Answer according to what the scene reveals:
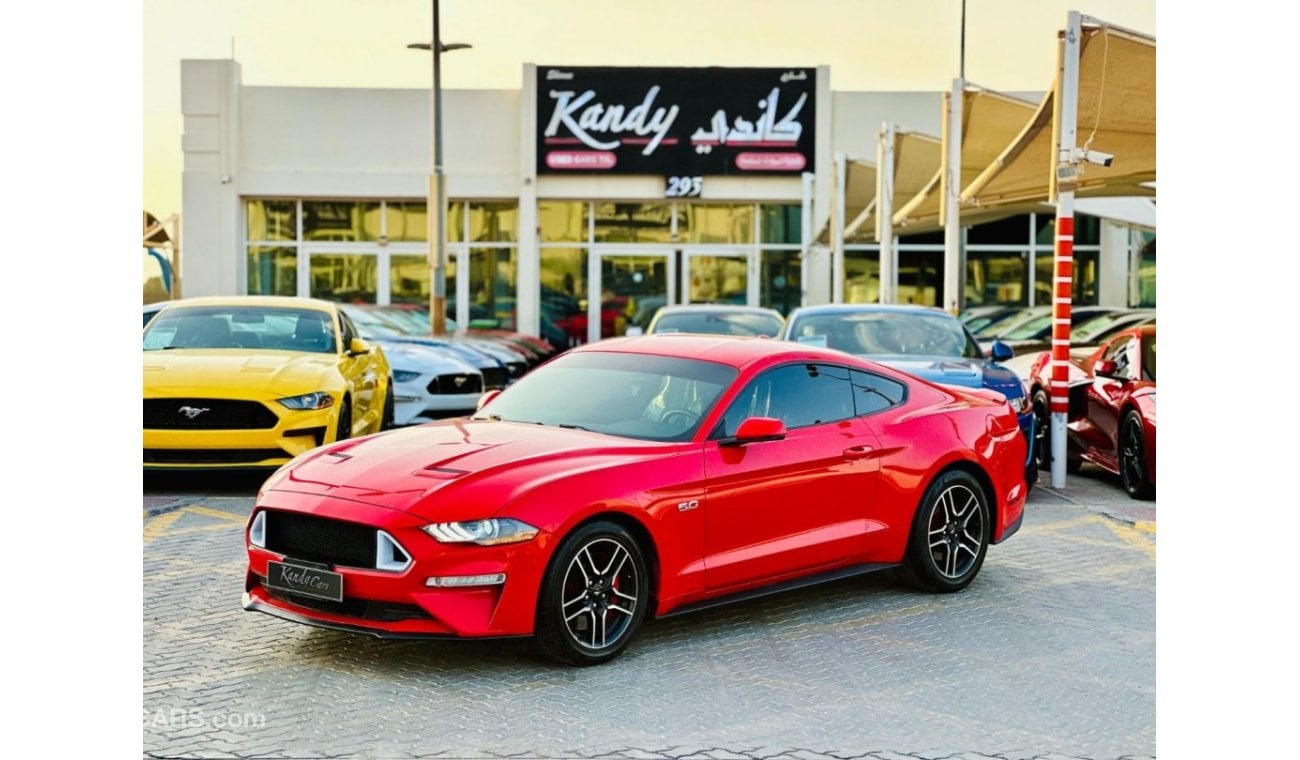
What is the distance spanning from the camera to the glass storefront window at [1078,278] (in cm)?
3828

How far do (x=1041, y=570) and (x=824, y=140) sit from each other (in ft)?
91.3

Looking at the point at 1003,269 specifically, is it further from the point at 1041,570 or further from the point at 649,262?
the point at 1041,570

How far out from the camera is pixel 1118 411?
13.3 meters

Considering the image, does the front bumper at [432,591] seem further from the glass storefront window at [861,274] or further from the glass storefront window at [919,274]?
the glass storefront window at [861,274]

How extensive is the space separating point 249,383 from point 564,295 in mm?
26057

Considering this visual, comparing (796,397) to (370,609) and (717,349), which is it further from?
(370,609)

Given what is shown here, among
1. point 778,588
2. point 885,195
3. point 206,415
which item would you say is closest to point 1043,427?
point 206,415

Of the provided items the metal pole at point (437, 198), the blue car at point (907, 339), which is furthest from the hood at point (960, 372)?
the metal pole at point (437, 198)

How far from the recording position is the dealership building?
36.4 metres

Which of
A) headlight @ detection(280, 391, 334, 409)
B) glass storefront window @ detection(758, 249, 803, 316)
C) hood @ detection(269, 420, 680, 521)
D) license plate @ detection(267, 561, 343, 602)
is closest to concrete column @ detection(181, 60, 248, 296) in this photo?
glass storefront window @ detection(758, 249, 803, 316)

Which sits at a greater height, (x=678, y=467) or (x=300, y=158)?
(x=300, y=158)

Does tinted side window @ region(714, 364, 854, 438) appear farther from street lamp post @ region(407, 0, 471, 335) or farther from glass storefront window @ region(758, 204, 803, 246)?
glass storefront window @ region(758, 204, 803, 246)
